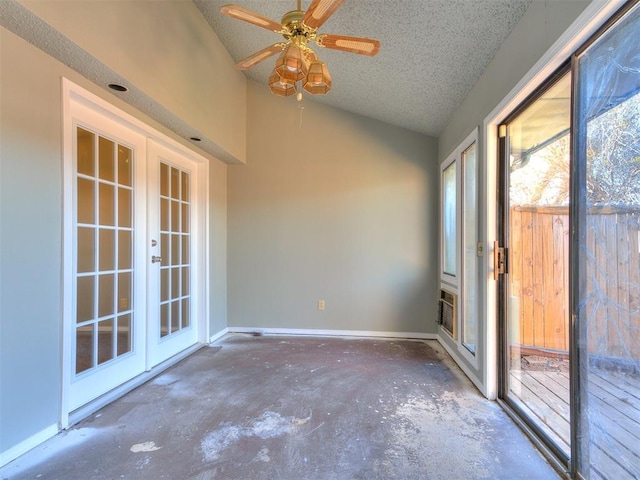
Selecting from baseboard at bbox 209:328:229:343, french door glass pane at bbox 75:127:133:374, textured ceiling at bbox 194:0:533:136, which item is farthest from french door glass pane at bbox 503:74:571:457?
baseboard at bbox 209:328:229:343

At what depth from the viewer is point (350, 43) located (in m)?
2.04

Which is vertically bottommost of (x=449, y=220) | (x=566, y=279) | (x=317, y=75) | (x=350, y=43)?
(x=566, y=279)

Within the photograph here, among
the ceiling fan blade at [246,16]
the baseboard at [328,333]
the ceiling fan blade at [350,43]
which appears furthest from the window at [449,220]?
the ceiling fan blade at [246,16]

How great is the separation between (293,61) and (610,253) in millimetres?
1889

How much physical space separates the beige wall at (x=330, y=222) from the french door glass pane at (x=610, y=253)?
98.8 inches

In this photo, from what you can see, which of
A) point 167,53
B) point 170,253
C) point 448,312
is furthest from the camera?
point 448,312

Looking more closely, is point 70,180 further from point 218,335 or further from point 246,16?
point 218,335

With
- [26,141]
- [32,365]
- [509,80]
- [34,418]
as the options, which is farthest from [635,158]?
[34,418]

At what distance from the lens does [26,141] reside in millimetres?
1705

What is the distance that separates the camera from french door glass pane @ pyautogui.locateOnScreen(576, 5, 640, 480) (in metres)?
1.16

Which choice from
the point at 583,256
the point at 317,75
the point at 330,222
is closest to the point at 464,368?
the point at 583,256

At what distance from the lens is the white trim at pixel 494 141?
4.86ft

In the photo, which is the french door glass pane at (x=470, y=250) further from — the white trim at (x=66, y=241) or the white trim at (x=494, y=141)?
the white trim at (x=66, y=241)

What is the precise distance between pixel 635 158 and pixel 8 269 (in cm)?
278
